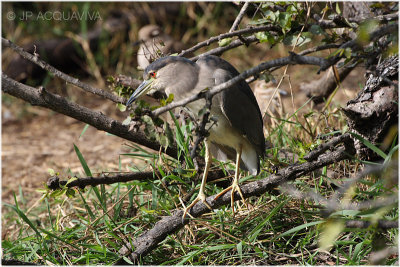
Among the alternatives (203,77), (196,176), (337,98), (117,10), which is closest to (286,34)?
(203,77)

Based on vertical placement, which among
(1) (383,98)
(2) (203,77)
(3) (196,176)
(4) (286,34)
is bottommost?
(3) (196,176)

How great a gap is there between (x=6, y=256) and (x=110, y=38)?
4.99m

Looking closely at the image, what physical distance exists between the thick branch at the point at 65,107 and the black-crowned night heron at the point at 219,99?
8.4 inches

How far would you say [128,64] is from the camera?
7.56 m

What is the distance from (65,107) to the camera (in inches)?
114

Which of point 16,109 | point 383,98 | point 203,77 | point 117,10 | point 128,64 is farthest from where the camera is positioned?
point 117,10

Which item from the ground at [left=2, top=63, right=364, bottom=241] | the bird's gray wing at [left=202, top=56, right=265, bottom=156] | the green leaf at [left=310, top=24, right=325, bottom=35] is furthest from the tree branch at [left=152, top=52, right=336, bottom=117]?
the ground at [left=2, top=63, right=364, bottom=241]

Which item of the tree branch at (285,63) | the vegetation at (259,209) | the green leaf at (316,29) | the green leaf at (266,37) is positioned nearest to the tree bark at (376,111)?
the vegetation at (259,209)

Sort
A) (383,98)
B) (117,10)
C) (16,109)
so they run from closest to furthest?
(383,98) → (16,109) → (117,10)

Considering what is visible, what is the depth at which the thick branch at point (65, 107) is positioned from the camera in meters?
2.75

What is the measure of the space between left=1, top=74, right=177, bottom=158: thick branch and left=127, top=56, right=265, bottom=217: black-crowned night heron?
0.21 meters

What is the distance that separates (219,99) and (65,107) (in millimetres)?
918

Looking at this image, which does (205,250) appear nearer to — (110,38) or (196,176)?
(196,176)

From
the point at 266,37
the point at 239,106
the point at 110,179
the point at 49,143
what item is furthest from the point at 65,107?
the point at 49,143
